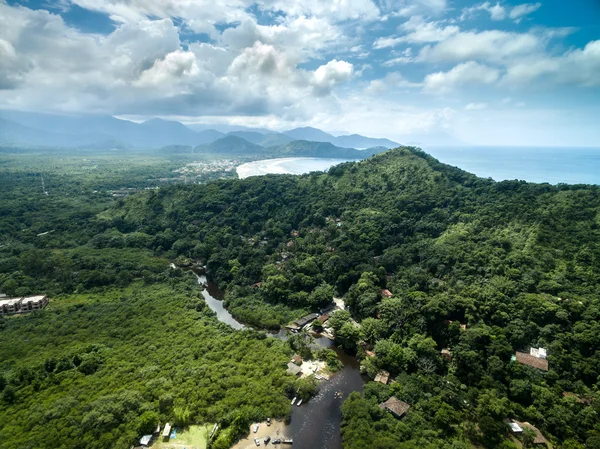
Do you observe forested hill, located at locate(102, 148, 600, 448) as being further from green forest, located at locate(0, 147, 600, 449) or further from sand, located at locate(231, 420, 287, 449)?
sand, located at locate(231, 420, 287, 449)

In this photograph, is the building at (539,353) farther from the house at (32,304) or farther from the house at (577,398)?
the house at (32,304)

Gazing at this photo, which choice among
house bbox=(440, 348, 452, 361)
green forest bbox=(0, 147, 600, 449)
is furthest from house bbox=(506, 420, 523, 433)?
house bbox=(440, 348, 452, 361)

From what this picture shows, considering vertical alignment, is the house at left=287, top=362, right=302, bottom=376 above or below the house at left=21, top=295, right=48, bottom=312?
above

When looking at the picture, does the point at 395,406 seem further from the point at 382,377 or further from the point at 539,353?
the point at 539,353

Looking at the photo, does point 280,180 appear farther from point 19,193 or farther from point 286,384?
point 19,193

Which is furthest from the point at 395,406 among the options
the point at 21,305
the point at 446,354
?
the point at 21,305

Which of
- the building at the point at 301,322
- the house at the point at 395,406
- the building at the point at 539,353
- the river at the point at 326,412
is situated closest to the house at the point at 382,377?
the river at the point at 326,412

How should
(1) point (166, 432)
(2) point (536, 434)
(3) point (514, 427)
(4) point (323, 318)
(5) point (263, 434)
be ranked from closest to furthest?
1. (2) point (536, 434)
2. (1) point (166, 432)
3. (3) point (514, 427)
4. (5) point (263, 434)
5. (4) point (323, 318)
